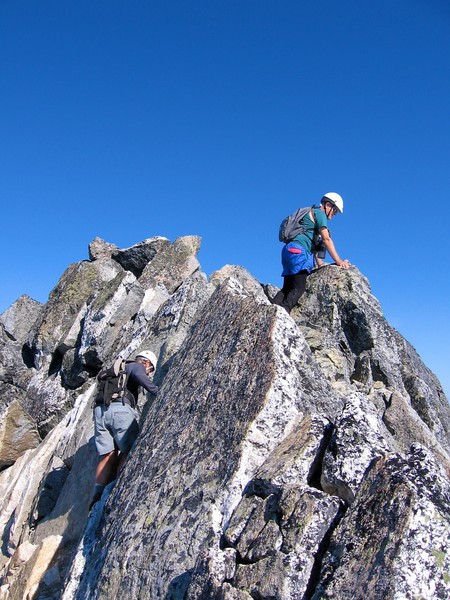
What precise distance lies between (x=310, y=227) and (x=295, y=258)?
939 millimetres

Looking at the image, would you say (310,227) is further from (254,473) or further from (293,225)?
(254,473)

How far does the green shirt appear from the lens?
50.4 ft

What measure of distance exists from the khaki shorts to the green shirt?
6351 mm

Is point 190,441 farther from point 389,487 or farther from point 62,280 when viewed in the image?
point 62,280

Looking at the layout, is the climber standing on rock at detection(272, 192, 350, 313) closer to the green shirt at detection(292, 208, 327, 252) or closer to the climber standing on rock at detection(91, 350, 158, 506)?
the green shirt at detection(292, 208, 327, 252)

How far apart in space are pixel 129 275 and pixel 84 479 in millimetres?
11063

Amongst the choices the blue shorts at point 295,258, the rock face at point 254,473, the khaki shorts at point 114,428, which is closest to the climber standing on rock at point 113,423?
the khaki shorts at point 114,428

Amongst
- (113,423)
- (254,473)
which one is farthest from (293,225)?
(254,473)

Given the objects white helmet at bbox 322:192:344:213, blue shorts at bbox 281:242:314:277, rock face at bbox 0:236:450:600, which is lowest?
rock face at bbox 0:236:450:600

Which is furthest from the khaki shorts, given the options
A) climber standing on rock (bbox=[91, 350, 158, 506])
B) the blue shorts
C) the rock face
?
the blue shorts

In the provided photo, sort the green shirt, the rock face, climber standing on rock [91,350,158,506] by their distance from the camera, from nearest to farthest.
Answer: the rock face, climber standing on rock [91,350,158,506], the green shirt

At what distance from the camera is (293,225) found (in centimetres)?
1553

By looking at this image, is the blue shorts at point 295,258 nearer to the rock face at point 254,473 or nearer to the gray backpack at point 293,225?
the gray backpack at point 293,225

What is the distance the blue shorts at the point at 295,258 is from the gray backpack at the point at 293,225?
22 centimetres
